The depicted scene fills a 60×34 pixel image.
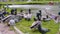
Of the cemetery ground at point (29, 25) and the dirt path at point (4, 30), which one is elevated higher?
the cemetery ground at point (29, 25)

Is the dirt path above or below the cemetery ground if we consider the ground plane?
below

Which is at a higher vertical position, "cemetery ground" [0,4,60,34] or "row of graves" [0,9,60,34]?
"row of graves" [0,9,60,34]

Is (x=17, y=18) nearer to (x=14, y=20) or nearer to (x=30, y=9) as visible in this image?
(x=14, y=20)

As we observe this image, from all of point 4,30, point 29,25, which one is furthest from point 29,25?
point 4,30

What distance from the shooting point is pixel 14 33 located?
33.9 inches

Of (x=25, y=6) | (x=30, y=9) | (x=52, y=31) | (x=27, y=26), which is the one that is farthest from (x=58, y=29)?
(x=25, y=6)

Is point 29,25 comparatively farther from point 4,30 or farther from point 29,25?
point 4,30

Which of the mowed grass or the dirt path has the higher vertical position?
the mowed grass

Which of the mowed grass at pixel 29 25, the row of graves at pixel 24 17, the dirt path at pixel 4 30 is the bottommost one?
the dirt path at pixel 4 30

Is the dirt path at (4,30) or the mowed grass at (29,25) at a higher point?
the mowed grass at (29,25)

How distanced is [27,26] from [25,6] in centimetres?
31

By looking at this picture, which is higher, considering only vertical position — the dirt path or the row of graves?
the row of graves

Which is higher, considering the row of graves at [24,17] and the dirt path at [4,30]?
the row of graves at [24,17]

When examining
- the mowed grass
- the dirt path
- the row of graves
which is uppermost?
the row of graves
